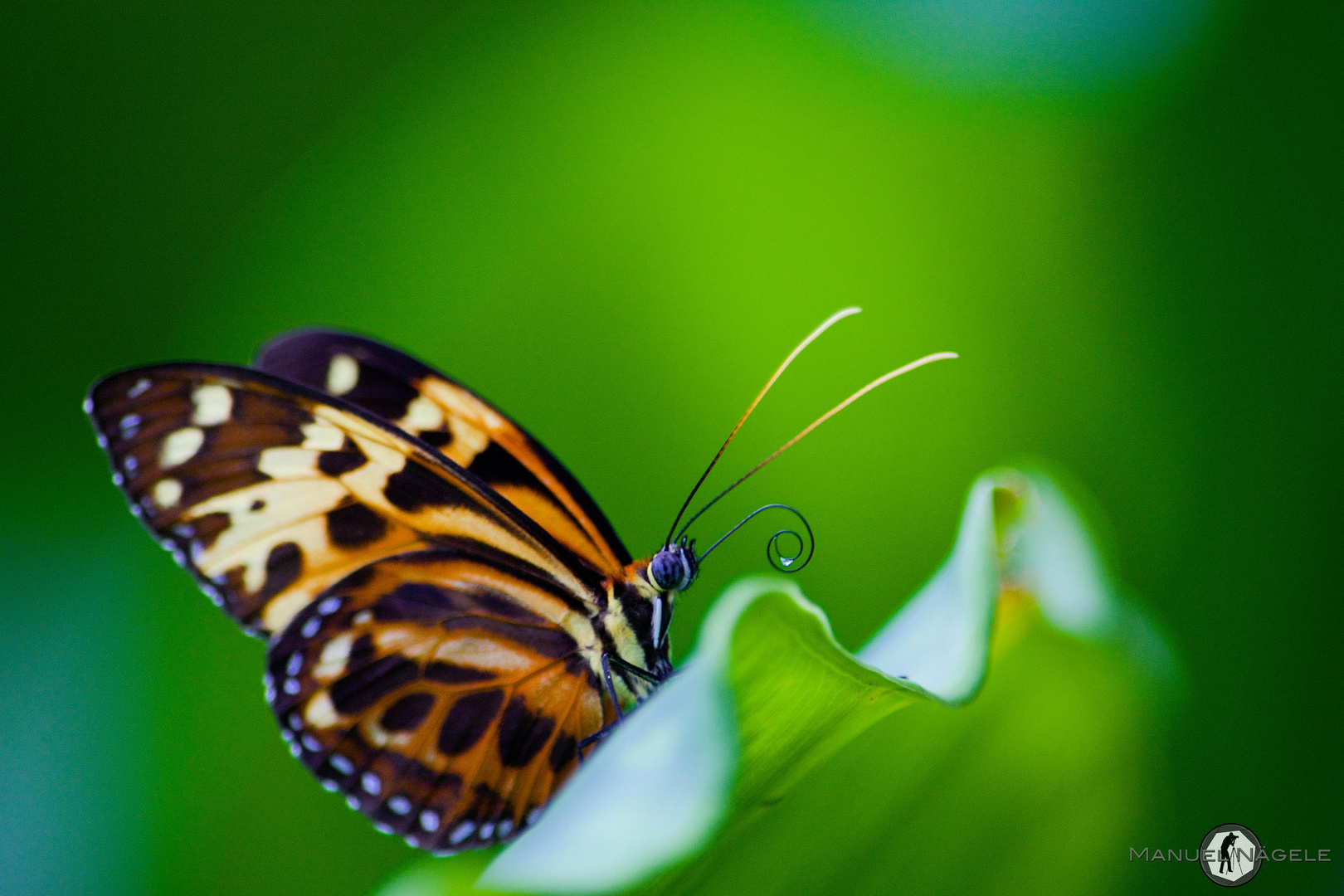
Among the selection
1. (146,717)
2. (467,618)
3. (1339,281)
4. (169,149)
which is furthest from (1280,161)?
(146,717)

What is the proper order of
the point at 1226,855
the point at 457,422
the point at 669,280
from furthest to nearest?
the point at 669,280, the point at 457,422, the point at 1226,855

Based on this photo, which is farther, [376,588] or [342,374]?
[342,374]

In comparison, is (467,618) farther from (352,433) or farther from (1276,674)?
(1276,674)

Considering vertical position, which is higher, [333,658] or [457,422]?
[457,422]

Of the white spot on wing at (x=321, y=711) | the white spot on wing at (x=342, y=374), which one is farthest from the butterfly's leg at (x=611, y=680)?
the white spot on wing at (x=342, y=374)

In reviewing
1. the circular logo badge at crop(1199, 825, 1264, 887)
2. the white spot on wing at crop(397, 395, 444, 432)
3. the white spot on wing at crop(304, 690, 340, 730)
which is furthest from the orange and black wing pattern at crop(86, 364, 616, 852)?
the circular logo badge at crop(1199, 825, 1264, 887)

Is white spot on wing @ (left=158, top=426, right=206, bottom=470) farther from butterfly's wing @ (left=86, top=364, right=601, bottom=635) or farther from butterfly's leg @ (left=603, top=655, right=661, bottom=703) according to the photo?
butterfly's leg @ (left=603, top=655, right=661, bottom=703)

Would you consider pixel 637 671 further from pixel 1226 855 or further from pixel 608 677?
pixel 1226 855

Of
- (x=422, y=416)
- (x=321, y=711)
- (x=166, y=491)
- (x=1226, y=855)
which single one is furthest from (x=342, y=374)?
(x=1226, y=855)
